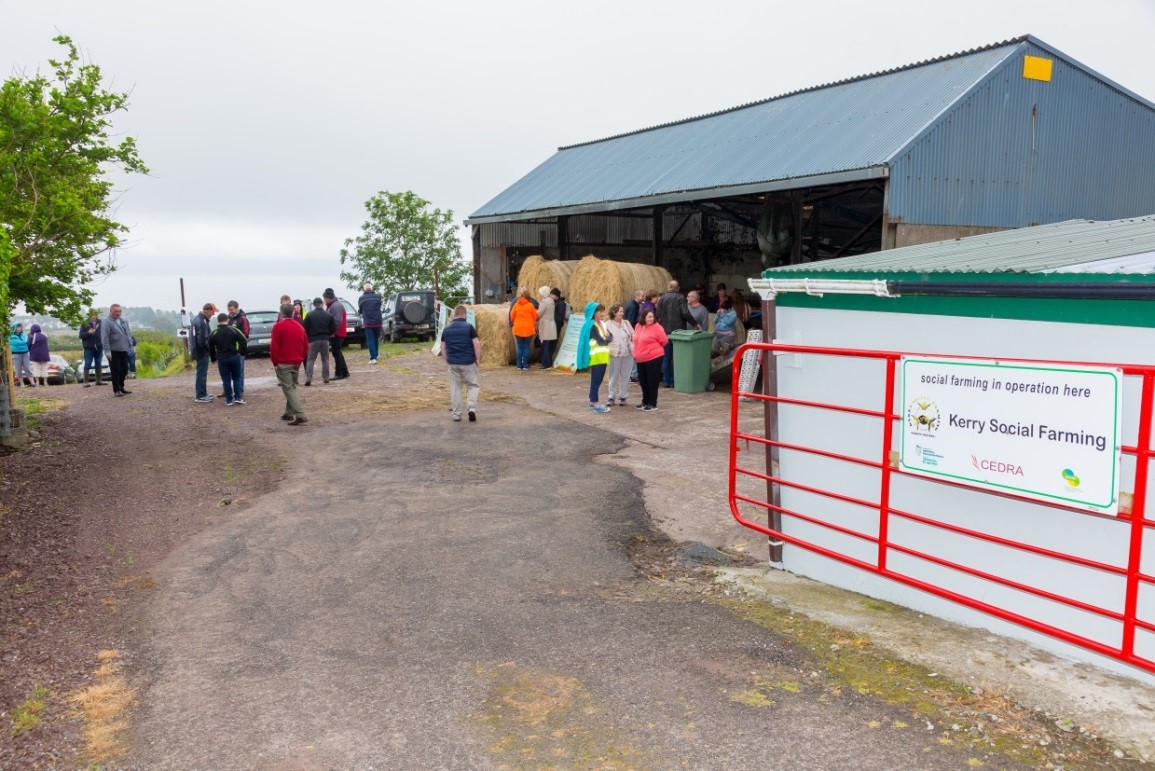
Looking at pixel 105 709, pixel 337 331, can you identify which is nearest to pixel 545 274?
pixel 337 331

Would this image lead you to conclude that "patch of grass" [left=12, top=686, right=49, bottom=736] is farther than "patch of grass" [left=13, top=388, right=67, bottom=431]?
No

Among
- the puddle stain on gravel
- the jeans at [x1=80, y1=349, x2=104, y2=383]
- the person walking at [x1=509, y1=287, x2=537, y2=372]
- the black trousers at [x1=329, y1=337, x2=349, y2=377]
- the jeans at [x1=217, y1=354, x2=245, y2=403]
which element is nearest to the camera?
the puddle stain on gravel

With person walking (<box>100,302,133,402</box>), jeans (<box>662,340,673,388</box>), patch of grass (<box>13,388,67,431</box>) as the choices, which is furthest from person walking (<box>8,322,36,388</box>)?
jeans (<box>662,340,673,388</box>)

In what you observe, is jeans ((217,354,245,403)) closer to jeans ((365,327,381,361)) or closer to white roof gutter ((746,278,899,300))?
jeans ((365,327,381,361))

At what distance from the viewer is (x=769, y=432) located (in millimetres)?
6727

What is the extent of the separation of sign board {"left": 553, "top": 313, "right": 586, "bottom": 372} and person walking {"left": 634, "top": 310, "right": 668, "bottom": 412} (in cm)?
521

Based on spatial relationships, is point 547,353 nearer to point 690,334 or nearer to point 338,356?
point 338,356

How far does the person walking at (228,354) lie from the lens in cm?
1531

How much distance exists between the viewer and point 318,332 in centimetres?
1798

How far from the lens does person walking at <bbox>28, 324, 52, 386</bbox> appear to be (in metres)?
23.9

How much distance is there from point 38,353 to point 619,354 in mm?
17738

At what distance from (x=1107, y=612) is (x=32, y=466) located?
11330 millimetres

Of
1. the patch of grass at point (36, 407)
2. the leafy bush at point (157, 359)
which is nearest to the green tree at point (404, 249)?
the leafy bush at point (157, 359)

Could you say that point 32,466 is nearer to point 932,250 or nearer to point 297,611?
point 297,611
